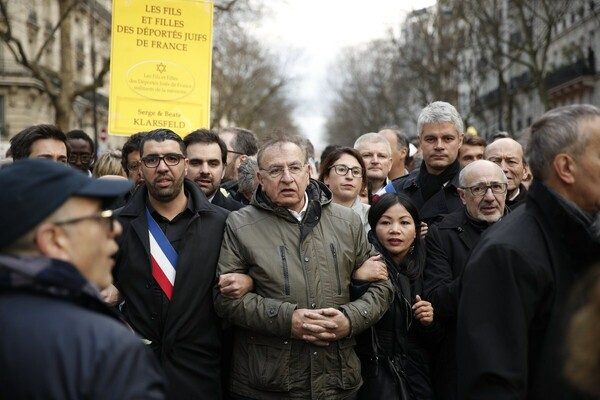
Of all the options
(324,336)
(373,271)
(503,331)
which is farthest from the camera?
(373,271)

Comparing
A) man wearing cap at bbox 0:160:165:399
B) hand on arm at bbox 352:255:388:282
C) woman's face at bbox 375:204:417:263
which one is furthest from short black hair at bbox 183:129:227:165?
man wearing cap at bbox 0:160:165:399

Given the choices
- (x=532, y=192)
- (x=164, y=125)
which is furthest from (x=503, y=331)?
(x=164, y=125)

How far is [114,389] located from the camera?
229 centimetres

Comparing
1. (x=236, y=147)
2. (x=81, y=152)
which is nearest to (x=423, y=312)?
(x=236, y=147)

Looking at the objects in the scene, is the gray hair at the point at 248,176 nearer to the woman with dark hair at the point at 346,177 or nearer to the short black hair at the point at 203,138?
the short black hair at the point at 203,138

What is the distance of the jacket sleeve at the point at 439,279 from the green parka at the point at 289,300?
333 mm

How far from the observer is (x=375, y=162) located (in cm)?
707

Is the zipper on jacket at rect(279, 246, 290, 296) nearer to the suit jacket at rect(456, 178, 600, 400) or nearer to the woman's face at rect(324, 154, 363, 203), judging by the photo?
the suit jacket at rect(456, 178, 600, 400)

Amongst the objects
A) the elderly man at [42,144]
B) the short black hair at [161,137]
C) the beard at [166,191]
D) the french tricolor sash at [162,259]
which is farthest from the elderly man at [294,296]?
the elderly man at [42,144]

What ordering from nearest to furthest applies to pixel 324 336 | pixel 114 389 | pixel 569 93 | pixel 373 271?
pixel 114 389 < pixel 324 336 < pixel 373 271 < pixel 569 93

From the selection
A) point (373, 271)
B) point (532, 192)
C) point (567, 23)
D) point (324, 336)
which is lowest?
point (324, 336)

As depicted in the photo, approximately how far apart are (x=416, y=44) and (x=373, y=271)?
38475mm

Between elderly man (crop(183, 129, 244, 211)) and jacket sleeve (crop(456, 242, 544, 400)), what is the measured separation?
279 centimetres

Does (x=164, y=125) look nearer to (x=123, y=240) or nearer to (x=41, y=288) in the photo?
(x=123, y=240)
